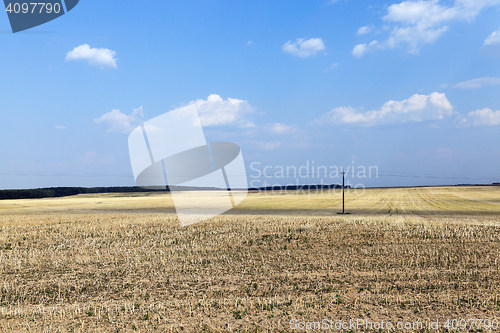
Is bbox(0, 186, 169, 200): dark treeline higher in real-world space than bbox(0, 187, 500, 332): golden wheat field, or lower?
lower

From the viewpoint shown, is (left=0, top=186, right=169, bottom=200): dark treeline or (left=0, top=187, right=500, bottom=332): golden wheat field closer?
(left=0, top=187, right=500, bottom=332): golden wheat field

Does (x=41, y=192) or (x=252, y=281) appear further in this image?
(x=41, y=192)

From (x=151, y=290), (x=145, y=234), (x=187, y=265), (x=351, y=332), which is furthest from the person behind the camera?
(x=145, y=234)

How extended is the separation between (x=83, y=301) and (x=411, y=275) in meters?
14.6

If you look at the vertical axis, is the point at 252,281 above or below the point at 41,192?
above

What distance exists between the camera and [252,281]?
15164 mm

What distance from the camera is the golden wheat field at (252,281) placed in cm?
1082

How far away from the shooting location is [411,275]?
15391 mm

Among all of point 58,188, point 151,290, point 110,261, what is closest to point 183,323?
point 151,290

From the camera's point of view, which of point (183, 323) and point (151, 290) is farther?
point (151, 290)

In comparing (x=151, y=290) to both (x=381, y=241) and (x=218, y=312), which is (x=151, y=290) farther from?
(x=381, y=241)

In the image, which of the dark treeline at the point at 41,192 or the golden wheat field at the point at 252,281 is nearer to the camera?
the golden wheat field at the point at 252,281

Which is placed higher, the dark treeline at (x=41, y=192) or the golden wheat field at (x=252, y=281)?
the golden wheat field at (x=252, y=281)

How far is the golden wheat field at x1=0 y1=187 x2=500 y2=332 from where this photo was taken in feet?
35.5
